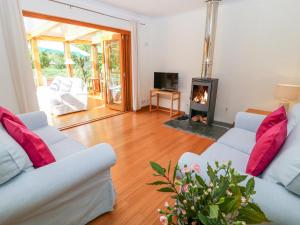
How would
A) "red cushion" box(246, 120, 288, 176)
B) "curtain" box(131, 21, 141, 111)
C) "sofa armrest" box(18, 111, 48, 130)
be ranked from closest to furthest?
"red cushion" box(246, 120, 288, 176) < "sofa armrest" box(18, 111, 48, 130) < "curtain" box(131, 21, 141, 111)

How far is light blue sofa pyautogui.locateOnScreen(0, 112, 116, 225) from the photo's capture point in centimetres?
91

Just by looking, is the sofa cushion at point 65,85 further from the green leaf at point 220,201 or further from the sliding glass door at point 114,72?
the green leaf at point 220,201

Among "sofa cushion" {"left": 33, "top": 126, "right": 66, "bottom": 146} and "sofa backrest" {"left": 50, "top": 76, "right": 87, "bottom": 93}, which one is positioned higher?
"sofa backrest" {"left": 50, "top": 76, "right": 87, "bottom": 93}

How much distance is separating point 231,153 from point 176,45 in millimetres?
3326

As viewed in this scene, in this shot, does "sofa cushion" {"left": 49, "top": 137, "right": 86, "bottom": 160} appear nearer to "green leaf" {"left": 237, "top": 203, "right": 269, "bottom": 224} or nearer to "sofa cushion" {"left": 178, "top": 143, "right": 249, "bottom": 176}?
"sofa cushion" {"left": 178, "top": 143, "right": 249, "bottom": 176}

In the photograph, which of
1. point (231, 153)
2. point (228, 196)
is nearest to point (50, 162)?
point (228, 196)

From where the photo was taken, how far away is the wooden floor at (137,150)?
1.57m

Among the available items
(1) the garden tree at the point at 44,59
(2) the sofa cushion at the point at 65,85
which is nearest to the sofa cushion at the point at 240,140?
(2) the sofa cushion at the point at 65,85

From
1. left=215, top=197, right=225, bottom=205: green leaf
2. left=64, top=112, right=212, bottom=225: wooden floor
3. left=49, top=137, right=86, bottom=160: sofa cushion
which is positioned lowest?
left=64, top=112, right=212, bottom=225: wooden floor

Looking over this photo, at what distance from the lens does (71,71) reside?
7004 mm

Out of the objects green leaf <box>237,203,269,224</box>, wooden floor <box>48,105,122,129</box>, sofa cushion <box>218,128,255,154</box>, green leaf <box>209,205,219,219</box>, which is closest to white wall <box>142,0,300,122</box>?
sofa cushion <box>218,128,255,154</box>

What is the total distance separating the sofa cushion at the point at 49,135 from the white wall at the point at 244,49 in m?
3.15

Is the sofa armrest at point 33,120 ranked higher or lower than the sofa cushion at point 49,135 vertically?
higher

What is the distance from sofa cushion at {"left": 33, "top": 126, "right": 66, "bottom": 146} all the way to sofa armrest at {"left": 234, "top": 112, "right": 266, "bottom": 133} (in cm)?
226
